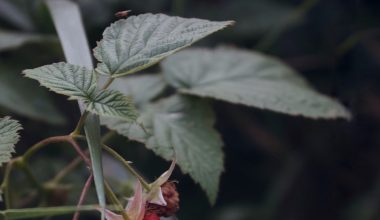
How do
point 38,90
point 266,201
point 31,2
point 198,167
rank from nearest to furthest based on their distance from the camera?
point 198,167
point 38,90
point 31,2
point 266,201

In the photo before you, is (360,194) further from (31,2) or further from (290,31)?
(31,2)

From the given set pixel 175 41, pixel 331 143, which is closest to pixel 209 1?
pixel 331 143

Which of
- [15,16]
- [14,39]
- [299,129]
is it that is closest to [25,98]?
[14,39]

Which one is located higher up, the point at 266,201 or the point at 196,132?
the point at 196,132

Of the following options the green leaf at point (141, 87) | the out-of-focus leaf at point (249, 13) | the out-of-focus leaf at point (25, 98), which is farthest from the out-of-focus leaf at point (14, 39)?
the out-of-focus leaf at point (249, 13)

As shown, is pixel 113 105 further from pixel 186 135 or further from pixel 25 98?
pixel 25 98

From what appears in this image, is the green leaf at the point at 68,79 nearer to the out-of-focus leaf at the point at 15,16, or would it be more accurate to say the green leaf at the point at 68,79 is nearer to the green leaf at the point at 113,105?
the green leaf at the point at 113,105
